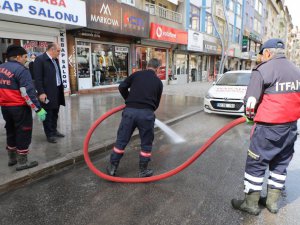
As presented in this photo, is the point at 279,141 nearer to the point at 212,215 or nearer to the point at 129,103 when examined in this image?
the point at 212,215

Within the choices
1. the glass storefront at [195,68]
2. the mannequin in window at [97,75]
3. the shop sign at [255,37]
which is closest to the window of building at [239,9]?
the shop sign at [255,37]

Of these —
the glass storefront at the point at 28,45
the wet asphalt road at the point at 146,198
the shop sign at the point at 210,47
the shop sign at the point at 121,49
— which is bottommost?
the wet asphalt road at the point at 146,198

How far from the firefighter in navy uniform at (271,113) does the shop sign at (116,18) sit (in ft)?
33.6

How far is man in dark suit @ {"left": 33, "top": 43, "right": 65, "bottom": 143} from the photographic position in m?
4.82

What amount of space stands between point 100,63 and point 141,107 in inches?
450

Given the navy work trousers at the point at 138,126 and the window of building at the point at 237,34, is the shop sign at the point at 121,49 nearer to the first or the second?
the navy work trousers at the point at 138,126

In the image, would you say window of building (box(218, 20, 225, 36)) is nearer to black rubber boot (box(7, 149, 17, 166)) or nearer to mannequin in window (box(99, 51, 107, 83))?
mannequin in window (box(99, 51, 107, 83))

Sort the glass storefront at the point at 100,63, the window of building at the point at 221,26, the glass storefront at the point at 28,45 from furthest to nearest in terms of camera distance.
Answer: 1. the window of building at the point at 221,26
2. the glass storefront at the point at 100,63
3. the glass storefront at the point at 28,45

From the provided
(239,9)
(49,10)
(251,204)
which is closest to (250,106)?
(251,204)

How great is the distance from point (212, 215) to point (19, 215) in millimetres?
2149

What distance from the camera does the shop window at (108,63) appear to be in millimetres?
14078

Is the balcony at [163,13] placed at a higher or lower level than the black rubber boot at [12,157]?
higher

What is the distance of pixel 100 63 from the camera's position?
14414 millimetres

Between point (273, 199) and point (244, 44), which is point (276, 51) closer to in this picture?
point (273, 199)
